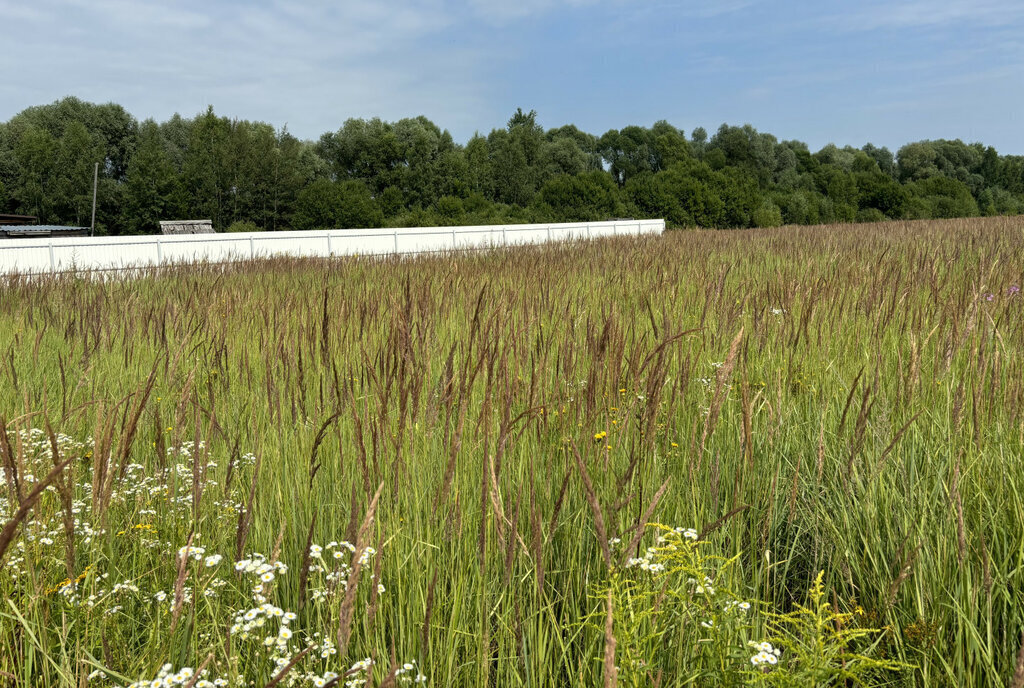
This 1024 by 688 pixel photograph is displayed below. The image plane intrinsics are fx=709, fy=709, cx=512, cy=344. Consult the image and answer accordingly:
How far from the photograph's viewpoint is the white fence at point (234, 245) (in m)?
15.2

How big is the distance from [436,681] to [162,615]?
68 cm

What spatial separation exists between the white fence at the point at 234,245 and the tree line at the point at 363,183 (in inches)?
700

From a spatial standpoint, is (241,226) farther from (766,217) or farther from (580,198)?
(766,217)

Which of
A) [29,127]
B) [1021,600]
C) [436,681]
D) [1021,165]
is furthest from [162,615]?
[1021,165]

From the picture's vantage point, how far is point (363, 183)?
4812 cm

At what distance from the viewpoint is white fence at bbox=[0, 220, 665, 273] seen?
15.2m

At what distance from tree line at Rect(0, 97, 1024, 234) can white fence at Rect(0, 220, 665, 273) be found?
1779 centimetres

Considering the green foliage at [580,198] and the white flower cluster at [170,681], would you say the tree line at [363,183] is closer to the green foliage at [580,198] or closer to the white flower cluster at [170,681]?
the green foliage at [580,198]

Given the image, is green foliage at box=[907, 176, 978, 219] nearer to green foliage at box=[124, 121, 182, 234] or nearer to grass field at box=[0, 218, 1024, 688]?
green foliage at box=[124, 121, 182, 234]

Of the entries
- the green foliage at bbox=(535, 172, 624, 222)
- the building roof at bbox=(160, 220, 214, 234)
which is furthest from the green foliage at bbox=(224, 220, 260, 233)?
the green foliage at bbox=(535, 172, 624, 222)

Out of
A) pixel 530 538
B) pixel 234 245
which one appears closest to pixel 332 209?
pixel 234 245

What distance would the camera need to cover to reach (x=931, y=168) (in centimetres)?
7281

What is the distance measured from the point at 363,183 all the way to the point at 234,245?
3079 cm

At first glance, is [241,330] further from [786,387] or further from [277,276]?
[277,276]
